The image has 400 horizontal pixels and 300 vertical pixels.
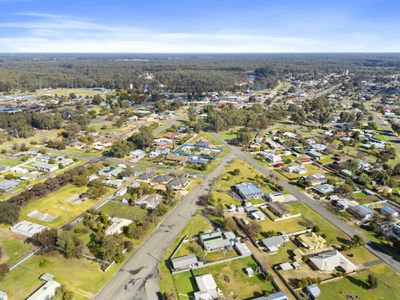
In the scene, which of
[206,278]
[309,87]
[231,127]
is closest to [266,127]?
[231,127]

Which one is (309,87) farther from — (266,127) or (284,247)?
(284,247)

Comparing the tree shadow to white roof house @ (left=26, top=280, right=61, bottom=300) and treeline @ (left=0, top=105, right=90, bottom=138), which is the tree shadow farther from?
treeline @ (left=0, top=105, right=90, bottom=138)

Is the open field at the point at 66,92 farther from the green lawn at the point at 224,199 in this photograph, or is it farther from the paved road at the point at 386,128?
the paved road at the point at 386,128

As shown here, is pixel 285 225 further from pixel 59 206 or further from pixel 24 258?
pixel 59 206

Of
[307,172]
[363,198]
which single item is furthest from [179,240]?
[307,172]

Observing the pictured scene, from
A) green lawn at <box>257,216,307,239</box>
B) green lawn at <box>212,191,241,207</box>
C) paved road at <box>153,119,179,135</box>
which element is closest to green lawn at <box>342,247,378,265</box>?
green lawn at <box>257,216,307,239</box>
